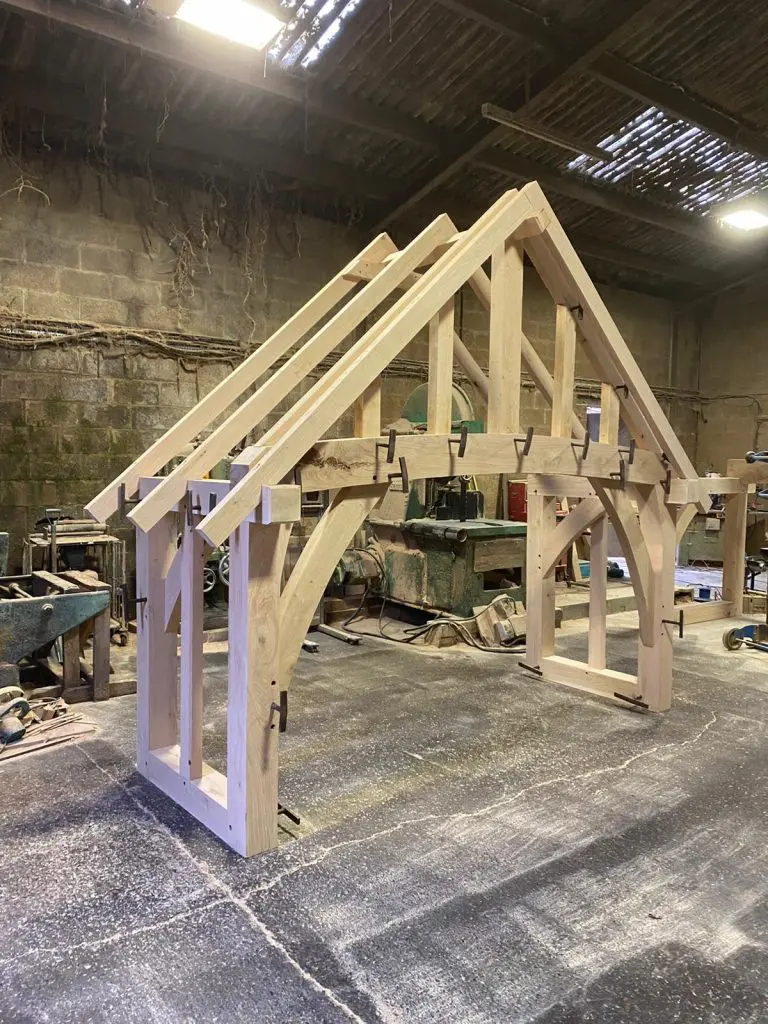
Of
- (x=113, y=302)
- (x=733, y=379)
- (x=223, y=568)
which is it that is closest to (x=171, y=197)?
(x=113, y=302)

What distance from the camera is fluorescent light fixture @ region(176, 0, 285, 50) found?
4371mm

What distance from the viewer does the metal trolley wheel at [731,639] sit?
524 cm

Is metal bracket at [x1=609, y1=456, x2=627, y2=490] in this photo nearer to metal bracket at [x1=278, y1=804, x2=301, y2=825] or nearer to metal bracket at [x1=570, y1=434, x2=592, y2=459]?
metal bracket at [x1=570, y1=434, x2=592, y2=459]

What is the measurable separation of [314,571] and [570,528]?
2.25 m

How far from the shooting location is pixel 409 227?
25.7ft

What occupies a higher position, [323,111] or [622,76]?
[622,76]

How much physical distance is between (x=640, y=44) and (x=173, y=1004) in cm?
694

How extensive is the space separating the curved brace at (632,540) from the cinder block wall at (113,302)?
416cm

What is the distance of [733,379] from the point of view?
10773 mm

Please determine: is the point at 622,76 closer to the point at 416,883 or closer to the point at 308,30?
the point at 308,30

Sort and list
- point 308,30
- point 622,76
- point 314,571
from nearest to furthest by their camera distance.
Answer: point 314,571, point 308,30, point 622,76

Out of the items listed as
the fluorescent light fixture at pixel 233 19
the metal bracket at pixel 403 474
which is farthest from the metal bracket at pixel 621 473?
the fluorescent light fixture at pixel 233 19

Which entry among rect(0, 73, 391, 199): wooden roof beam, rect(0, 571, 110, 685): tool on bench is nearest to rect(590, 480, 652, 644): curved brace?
rect(0, 571, 110, 685): tool on bench

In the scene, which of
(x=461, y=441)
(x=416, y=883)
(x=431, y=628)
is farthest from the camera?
(x=431, y=628)
